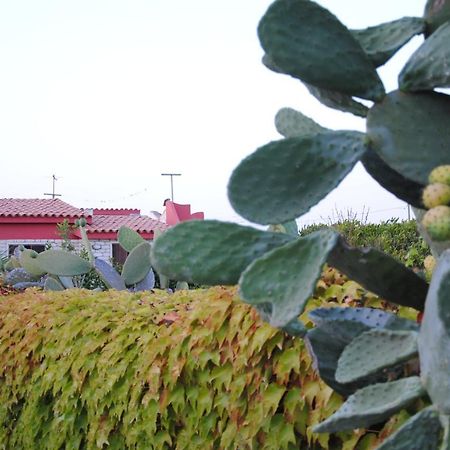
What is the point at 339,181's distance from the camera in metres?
1.33

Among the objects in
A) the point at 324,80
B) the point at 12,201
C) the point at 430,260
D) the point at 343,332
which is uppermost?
the point at 324,80

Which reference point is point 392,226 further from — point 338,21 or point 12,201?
point 12,201

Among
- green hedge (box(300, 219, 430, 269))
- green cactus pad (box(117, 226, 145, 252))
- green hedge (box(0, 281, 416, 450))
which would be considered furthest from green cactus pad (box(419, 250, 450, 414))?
green hedge (box(300, 219, 430, 269))

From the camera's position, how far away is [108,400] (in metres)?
3.44

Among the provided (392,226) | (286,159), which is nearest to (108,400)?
(286,159)

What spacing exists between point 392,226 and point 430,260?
31.6 feet

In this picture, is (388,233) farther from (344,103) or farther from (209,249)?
(209,249)

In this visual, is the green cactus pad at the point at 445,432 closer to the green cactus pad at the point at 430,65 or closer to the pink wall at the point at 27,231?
the green cactus pad at the point at 430,65

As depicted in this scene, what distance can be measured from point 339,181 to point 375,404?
45cm

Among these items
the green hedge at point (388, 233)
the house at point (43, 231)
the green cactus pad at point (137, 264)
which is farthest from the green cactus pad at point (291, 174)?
the house at point (43, 231)

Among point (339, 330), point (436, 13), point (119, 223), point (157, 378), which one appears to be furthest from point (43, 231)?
point (436, 13)

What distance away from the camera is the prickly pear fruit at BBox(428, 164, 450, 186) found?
4.23ft

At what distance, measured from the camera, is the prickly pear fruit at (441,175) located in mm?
1290

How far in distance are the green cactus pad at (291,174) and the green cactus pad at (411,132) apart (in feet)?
0.16
